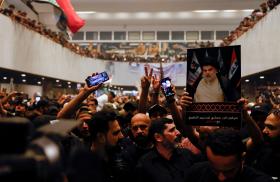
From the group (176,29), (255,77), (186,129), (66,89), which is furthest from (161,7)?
(186,129)

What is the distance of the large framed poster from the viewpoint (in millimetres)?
3704

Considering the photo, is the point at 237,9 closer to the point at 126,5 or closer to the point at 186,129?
the point at 126,5

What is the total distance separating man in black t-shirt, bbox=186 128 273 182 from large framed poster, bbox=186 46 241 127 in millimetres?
939

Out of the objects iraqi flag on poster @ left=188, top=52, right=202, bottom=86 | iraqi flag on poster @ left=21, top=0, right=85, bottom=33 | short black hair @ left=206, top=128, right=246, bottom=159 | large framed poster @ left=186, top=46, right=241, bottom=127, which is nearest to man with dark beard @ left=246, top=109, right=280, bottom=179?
large framed poster @ left=186, top=46, right=241, bottom=127

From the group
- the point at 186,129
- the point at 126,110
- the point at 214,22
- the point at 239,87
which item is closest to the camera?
the point at 239,87

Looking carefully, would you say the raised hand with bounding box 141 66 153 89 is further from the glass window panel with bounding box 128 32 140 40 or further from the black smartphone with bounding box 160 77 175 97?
the glass window panel with bounding box 128 32 140 40

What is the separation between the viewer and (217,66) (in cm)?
383

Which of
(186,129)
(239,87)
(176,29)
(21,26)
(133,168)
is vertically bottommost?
(133,168)

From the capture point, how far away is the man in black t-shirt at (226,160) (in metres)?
2.57

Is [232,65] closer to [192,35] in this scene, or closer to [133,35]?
[192,35]

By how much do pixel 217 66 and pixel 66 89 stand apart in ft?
77.4

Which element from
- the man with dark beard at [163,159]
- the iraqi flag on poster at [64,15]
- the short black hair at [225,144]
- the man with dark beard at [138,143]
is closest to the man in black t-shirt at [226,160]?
the short black hair at [225,144]

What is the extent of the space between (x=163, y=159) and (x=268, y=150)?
3.08 feet

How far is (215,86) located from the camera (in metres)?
3.83
